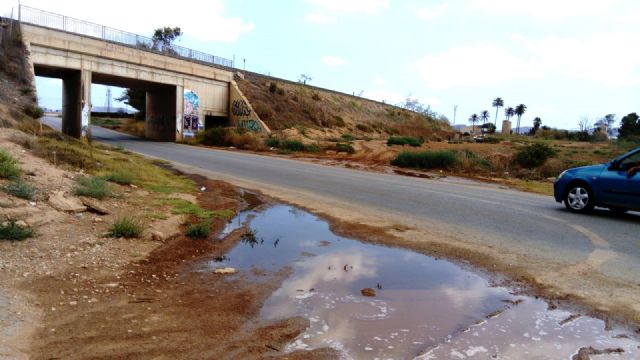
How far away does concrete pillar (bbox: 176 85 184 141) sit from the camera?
43.0 m

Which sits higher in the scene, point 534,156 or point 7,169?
point 534,156

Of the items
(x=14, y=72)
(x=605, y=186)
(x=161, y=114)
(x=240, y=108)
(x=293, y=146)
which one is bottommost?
(x=293, y=146)

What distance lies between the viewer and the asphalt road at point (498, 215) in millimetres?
7934

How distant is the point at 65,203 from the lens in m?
8.17

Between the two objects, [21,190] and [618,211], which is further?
[618,211]

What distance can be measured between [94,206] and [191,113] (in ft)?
122

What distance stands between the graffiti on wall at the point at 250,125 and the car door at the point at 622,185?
1426 inches

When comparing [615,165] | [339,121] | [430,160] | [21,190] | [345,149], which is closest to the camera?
[21,190]

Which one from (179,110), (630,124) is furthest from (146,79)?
(630,124)

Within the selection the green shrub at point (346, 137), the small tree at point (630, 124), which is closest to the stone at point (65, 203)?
the green shrub at point (346, 137)

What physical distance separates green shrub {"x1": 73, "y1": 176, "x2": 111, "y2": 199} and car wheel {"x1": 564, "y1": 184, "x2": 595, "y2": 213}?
9899mm

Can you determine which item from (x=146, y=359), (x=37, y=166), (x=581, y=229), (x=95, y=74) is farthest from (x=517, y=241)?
(x=95, y=74)

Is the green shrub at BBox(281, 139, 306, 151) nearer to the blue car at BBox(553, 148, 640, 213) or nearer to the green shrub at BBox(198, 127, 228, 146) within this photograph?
the green shrub at BBox(198, 127, 228, 146)

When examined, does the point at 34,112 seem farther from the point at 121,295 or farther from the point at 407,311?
the point at 407,311
